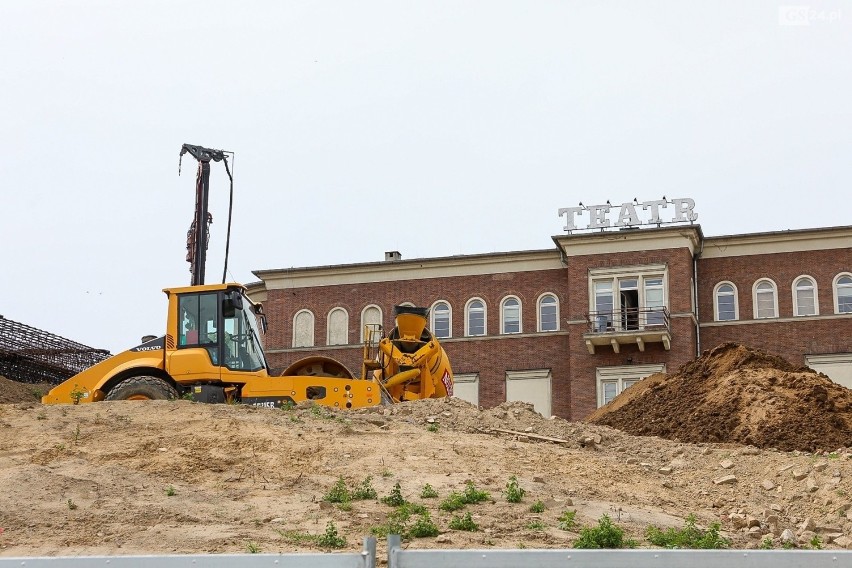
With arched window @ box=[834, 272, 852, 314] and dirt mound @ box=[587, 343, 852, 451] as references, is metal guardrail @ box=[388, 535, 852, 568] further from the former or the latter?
arched window @ box=[834, 272, 852, 314]

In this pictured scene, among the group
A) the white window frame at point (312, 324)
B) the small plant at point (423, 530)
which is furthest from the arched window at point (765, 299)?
the small plant at point (423, 530)

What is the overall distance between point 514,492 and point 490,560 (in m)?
8.50

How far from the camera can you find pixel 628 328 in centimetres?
5062

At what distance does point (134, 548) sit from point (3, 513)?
262 centimetres

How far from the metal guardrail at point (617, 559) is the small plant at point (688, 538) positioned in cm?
601

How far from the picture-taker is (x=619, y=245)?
168 ft

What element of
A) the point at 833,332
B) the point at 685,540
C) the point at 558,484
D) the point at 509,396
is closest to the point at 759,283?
the point at 833,332

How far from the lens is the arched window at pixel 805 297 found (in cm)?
4997

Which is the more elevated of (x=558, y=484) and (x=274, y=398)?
(x=274, y=398)

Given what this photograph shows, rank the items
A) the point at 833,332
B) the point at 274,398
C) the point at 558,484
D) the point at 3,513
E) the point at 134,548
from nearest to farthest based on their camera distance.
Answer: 1. the point at 134,548
2. the point at 3,513
3. the point at 558,484
4. the point at 274,398
5. the point at 833,332

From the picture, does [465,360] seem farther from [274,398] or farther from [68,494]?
[68,494]

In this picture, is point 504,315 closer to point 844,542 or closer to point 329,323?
point 329,323

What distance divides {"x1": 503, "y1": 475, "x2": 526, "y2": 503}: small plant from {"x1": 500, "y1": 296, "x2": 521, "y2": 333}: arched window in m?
36.8

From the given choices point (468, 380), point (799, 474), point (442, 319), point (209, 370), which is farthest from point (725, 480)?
point (442, 319)
